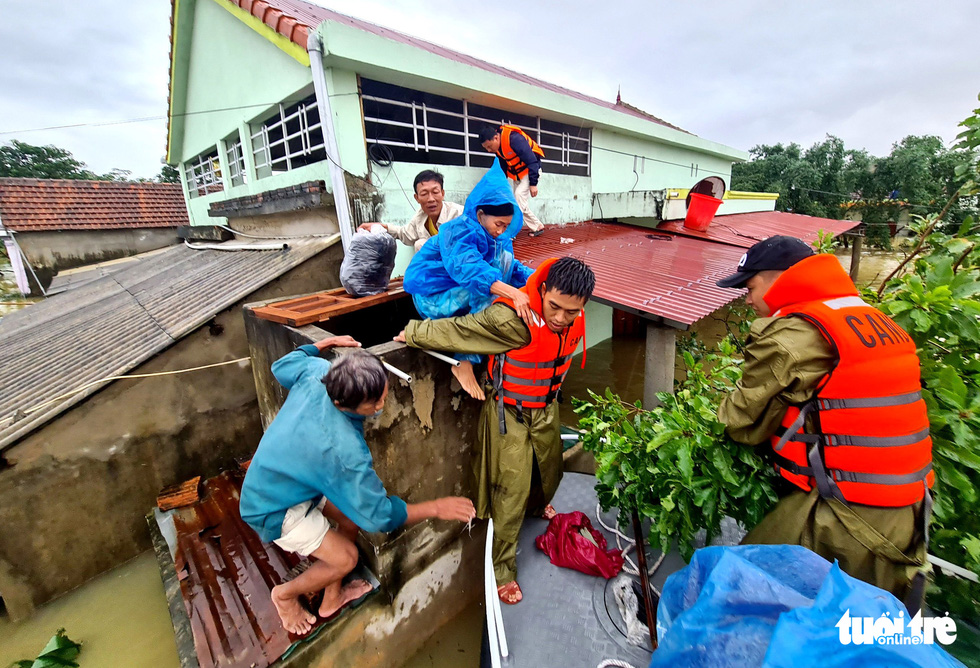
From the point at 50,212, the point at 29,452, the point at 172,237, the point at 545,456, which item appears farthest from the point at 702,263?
the point at 50,212

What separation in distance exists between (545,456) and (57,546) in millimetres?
4071

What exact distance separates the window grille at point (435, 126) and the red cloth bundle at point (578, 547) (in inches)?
176

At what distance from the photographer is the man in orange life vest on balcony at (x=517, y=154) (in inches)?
194

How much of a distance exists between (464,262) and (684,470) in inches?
66.3

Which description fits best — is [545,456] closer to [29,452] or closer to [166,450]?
[166,450]

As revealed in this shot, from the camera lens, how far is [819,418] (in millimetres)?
1638

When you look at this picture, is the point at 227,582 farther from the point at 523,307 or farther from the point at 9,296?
the point at 9,296

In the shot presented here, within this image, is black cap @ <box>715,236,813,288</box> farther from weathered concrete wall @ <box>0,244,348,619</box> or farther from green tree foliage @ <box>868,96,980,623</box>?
weathered concrete wall @ <box>0,244,348,619</box>

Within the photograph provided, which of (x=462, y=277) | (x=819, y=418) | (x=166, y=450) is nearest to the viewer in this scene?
(x=819, y=418)

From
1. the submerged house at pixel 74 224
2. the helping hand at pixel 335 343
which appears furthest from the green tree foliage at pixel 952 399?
the submerged house at pixel 74 224

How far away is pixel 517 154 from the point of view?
5.02 meters

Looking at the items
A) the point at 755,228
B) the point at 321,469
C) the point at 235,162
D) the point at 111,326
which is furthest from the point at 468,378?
the point at 755,228

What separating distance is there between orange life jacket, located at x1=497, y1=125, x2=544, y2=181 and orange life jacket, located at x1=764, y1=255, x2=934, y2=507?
402 centimetres

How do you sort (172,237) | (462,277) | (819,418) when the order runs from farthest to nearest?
(172,237) → (462,277) → (819,418)
